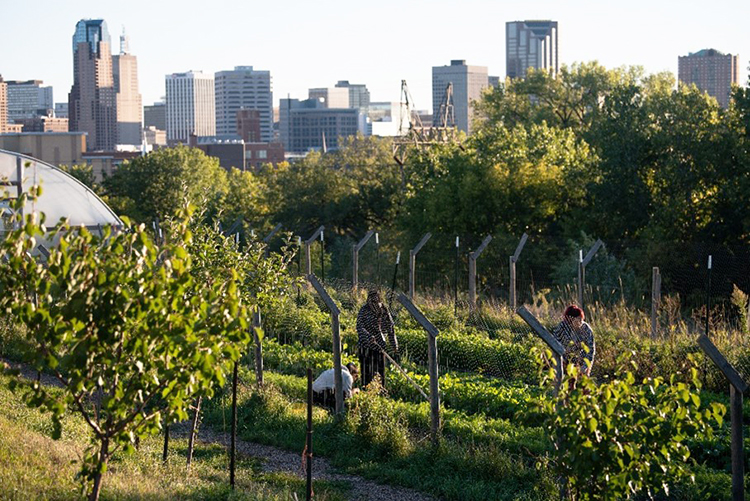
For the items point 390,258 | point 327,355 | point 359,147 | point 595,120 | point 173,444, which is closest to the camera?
point 173,444

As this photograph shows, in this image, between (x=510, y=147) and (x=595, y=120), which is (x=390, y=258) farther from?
(x=595, y=120)

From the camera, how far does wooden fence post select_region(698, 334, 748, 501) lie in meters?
7.43

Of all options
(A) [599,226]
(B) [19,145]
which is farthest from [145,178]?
(B) [19,145]

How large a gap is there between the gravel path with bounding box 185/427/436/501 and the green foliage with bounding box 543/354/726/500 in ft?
10.2

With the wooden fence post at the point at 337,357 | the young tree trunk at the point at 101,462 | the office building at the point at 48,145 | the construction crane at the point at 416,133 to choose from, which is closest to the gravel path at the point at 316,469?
the wooden fence post at the point at 337,357

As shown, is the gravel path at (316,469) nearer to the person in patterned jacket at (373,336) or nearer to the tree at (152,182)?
the person in patterned jacket at (373,336)

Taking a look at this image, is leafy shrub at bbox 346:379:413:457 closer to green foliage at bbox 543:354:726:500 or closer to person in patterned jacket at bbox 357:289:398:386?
person in patterned jacket at bbox 357:289:398:386

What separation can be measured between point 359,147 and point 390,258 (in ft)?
→ 128

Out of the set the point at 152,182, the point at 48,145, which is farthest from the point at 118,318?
the point at 48,145

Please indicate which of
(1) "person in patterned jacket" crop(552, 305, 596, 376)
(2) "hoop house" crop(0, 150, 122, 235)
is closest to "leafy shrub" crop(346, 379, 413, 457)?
(1) "person in patterned jacket" crop(552, 305, 596, 376)

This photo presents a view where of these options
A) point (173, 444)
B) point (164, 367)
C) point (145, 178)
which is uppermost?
point (145, 178)

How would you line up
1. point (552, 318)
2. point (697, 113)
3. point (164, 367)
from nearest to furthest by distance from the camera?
1. point (164, 367)
2. point (552, 318)
3. point (697, 113)

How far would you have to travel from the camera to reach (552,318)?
55.2 ft

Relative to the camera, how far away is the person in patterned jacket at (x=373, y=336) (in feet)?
42.6
